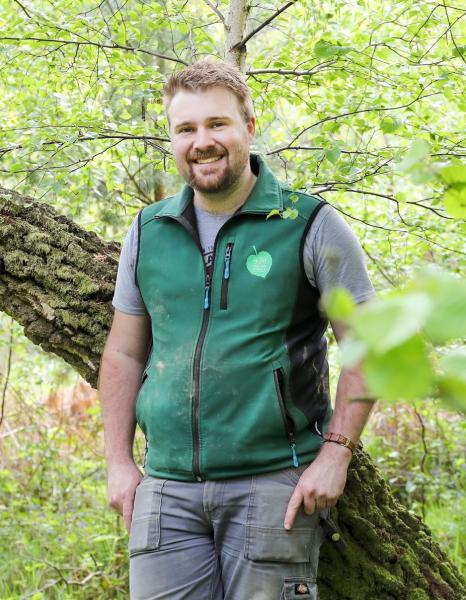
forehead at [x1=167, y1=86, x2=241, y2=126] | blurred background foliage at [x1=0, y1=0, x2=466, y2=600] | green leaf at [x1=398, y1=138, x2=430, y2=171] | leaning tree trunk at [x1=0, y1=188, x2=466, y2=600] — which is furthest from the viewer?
blurred background foliage at [x1=0, y1=0, x2=466, y2=600]

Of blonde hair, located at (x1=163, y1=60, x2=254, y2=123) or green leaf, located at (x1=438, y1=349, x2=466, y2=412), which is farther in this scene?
blonde hair, located at (x1=163, y1=60, x2=254, y2=123)

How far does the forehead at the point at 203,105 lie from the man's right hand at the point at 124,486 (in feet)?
4.09

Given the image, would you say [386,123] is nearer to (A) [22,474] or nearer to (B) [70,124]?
(B) [70,124]

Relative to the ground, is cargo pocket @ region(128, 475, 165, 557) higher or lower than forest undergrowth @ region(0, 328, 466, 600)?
higher

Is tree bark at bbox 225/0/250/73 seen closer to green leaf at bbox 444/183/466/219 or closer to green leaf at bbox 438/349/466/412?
green leaf at bbox 444/183/466/219

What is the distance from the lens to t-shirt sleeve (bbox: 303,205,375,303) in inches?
92.5

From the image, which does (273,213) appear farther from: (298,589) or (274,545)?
(298,589)

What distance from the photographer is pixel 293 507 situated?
2312 mm

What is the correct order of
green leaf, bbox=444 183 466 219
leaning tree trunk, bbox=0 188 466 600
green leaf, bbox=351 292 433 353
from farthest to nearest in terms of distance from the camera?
leaning tree trunk, bbox=0 188 466 600 → green leaf, bbox=444 183 466 219 → green leaf, bbox=351 292 433 353

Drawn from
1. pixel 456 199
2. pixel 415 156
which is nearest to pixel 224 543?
pixel 456 199

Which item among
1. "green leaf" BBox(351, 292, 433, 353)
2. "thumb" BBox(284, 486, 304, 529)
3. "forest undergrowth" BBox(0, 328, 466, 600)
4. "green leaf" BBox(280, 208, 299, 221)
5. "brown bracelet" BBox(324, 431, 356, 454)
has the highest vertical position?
"green leaf" BBox(280, 208, 299, 221)

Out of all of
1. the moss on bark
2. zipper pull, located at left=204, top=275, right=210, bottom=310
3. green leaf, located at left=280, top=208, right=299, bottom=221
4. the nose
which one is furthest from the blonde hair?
the moss on bark

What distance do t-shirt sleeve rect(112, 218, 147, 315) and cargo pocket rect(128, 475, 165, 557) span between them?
606 millimetres

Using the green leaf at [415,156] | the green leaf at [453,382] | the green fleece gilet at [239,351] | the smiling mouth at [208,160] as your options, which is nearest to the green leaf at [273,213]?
the green fleece gilet at [239,351]
